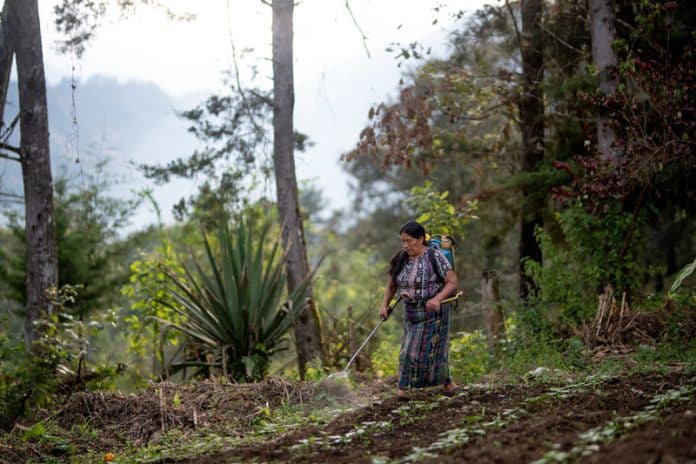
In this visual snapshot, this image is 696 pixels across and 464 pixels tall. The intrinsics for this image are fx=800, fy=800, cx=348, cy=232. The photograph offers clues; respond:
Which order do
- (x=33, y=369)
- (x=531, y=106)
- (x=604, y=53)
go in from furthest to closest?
1. (x=531, y=106)
2. (x=604, y=53)
3. (x=33, y=369)

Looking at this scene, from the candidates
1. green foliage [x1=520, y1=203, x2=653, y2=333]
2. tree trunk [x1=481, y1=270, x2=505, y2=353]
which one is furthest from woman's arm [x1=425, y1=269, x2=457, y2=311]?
tree trunk [x1=481, y1=270, x2=505, y2=353]

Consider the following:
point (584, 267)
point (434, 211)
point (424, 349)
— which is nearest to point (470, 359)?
point (584, 267)

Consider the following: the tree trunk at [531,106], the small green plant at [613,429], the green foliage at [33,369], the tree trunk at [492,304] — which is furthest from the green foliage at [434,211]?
the small green plant at [613,429]

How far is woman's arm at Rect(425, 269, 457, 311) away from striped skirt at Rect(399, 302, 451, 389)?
20 cm

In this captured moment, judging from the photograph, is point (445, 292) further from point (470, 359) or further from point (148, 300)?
point (148, 300)

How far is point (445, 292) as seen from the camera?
7.04 meters

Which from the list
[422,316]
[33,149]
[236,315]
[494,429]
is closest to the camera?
[494,429]

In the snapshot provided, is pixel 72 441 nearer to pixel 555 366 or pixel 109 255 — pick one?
pixel 555 366

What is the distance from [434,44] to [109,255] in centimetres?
1411

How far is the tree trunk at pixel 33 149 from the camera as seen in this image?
10195 millimetres

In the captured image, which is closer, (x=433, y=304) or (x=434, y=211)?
(x=433, y=304)

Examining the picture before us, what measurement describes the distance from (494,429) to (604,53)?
7.60m

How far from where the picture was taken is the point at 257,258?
412 inches

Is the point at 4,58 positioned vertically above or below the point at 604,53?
above
